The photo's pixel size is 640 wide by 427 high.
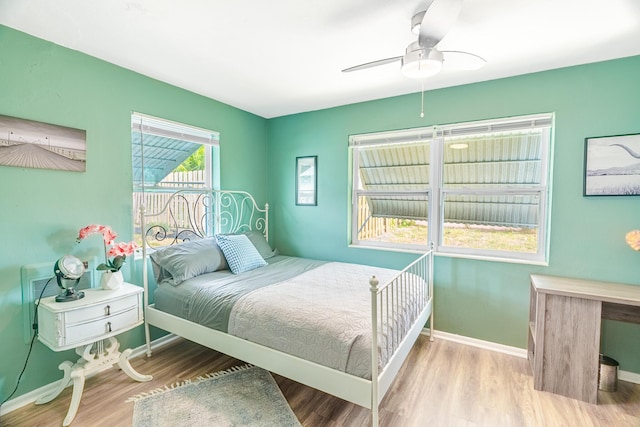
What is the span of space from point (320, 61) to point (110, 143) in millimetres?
1841

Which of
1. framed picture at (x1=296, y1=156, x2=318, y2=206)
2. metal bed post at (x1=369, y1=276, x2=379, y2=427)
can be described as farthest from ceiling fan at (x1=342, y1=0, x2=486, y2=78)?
framed picture at (x1=296, y1=156, x2=318, y2=206)

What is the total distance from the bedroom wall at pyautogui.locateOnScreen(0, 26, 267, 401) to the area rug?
2.66 feet

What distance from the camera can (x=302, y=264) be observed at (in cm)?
320

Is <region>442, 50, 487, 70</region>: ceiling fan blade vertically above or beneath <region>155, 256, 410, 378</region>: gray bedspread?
above

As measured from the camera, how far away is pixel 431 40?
5.10 ft

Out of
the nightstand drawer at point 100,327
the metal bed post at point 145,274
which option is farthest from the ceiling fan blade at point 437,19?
the nightstand drawer at point 100,327

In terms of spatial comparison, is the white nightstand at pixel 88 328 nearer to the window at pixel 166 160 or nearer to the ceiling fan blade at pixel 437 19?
the window at pixel 166 160

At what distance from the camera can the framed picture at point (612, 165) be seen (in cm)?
219

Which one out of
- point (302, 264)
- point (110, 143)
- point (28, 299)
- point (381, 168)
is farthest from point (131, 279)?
point (381, 168)

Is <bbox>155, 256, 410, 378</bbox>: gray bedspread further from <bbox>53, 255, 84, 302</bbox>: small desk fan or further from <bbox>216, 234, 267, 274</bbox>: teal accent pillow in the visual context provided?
<bbox>53, 255, 84, 302</bbox>: small desk fan

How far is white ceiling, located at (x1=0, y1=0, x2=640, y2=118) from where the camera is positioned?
5.50 feet

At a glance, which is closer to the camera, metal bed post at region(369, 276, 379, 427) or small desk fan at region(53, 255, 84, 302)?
metal bed post at region(369, 276, 379, 427)

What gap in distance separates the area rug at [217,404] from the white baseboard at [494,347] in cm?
172

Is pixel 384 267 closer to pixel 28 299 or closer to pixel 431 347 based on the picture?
pixel 431 347
